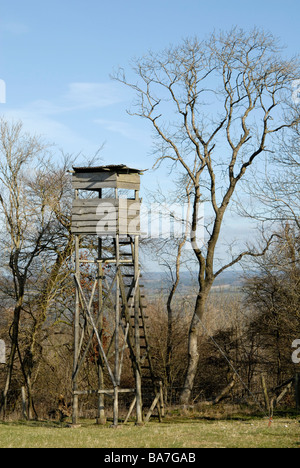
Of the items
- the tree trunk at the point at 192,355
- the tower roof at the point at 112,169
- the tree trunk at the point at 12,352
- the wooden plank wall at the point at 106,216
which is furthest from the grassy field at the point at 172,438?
the tree trunk at the point at 12,352

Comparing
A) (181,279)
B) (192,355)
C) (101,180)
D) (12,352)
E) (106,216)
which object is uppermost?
(101,180)

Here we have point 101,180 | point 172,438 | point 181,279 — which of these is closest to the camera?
point 172,438

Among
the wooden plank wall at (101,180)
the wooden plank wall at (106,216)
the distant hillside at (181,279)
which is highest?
the wooden plank wall at (101,180)

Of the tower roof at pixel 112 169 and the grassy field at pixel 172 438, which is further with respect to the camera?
the tower roof at pixel 112 169

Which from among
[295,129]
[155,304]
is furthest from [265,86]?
[155,304]

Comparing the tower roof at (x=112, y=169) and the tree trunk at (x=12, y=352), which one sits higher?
the tower roof at (x=112, y=169)

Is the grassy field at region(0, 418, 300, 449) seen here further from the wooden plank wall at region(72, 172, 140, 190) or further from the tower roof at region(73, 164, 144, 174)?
the tower roof at region(73, 164, 144, 174)

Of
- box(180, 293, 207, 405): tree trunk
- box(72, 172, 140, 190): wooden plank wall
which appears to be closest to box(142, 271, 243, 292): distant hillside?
box(180, 293, 207, 405): tree trunk

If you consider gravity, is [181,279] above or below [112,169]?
below

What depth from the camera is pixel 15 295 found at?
26078 mm

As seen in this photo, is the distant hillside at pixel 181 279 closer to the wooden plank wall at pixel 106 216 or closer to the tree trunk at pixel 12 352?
the tree trunk at pixel 12 352

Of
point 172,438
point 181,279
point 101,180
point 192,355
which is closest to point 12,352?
point 192,355

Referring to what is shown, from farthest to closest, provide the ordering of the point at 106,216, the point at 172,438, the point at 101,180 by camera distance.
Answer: the point at 101,180 → the point at 106,216 → the point at 172,438

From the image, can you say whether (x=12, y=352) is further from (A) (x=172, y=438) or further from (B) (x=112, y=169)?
(A) (x=172, y=438)
